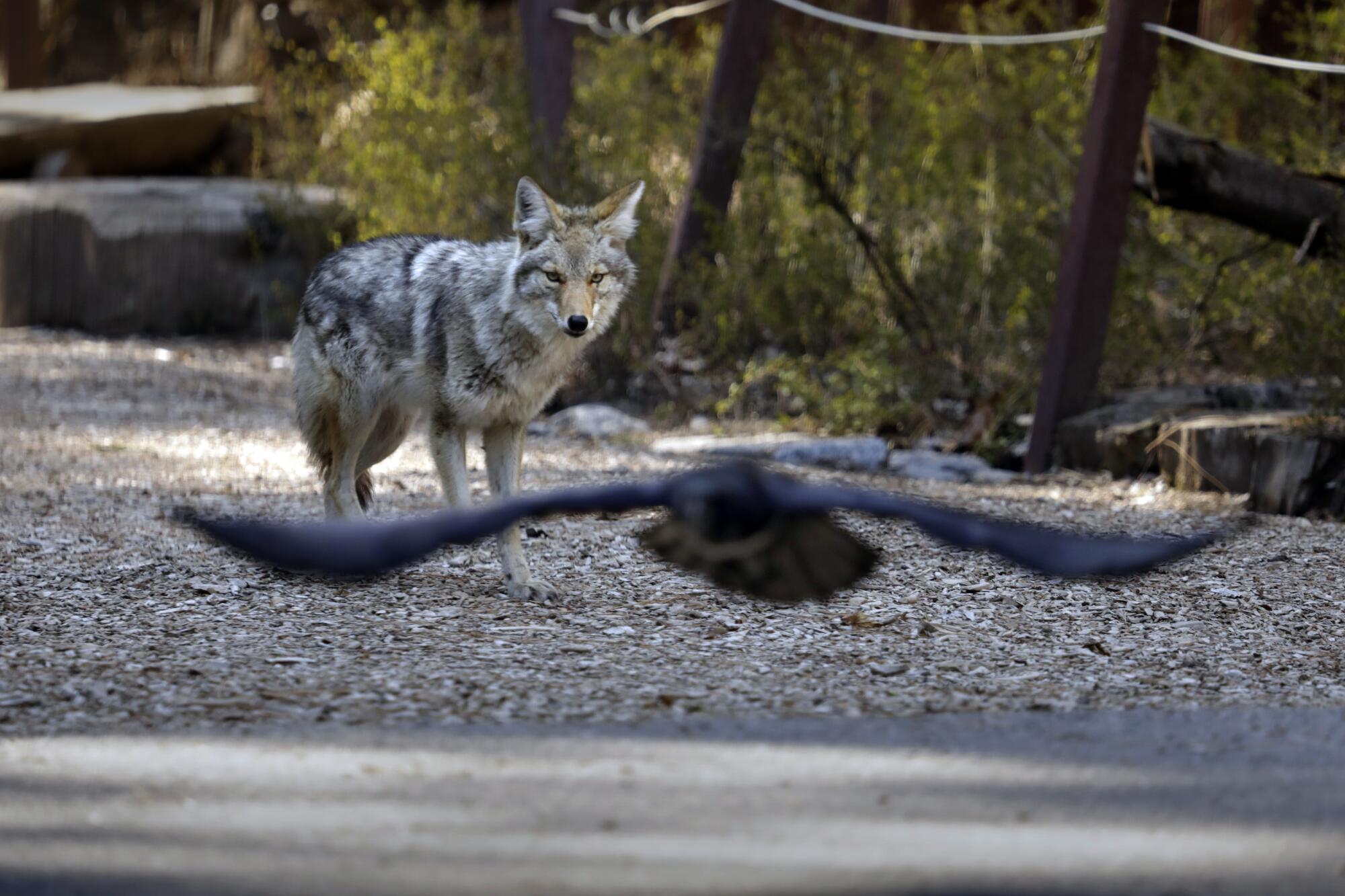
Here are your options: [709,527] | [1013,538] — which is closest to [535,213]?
[709,527]

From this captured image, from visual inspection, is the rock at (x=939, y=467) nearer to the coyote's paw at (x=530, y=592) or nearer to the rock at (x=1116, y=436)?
the rock at (x=1116, y=436)

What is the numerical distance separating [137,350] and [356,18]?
6716mm

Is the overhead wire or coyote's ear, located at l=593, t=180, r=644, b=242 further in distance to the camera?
the overhead wire

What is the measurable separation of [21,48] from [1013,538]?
18.0m

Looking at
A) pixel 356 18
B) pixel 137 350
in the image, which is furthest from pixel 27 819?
pixel 356 18

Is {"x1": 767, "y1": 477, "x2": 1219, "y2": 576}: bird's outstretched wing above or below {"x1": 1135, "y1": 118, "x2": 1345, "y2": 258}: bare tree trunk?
below

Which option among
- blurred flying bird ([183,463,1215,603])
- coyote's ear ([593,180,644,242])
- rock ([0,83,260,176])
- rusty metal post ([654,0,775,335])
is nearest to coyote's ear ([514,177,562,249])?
coyote's ear ([593,180,644,242])

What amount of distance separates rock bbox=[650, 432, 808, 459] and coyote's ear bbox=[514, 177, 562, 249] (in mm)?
2898

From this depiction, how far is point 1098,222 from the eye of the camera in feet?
24.7

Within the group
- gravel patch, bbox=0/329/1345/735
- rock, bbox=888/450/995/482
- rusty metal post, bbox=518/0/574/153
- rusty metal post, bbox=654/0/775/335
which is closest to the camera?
gravel patch, bbox=0/329/1345/735

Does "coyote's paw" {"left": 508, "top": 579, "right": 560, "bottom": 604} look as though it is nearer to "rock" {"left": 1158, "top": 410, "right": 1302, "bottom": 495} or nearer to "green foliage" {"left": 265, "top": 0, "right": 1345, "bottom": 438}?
"rock" {"left": 1158, "top": 410, "right": 1302, "bottom": 495}

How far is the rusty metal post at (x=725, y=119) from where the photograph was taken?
1003 centimetres

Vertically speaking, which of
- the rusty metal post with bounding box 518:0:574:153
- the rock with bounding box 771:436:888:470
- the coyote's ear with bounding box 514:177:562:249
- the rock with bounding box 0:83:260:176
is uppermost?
the rusty metal post with bounding box 518:0:574:153

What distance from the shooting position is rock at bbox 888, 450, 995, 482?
805 cm
